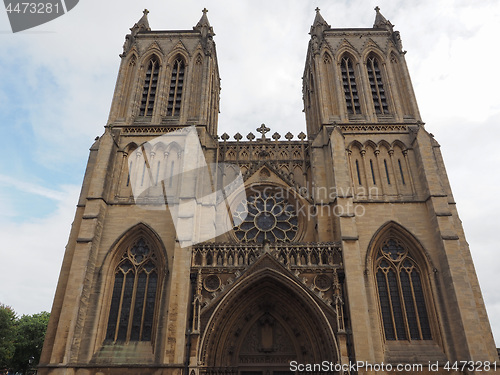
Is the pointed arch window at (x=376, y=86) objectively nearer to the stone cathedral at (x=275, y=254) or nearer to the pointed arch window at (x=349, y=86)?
the stone cathedral at (x=275, y=254)

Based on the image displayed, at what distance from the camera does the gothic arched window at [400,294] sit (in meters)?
16.5

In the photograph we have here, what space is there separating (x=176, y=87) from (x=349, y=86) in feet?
37.4

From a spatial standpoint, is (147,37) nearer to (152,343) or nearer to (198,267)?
(198,267)

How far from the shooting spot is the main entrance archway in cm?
1573

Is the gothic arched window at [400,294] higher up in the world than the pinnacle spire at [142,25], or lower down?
lower down

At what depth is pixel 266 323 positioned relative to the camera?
17.2 meters

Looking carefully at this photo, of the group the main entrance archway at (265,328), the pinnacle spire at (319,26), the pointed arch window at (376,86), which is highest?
the pinnacle spire at (319,26)

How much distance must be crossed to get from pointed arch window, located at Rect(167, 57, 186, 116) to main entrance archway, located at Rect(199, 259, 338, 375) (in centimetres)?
1261

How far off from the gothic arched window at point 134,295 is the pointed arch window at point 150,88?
9.22 m

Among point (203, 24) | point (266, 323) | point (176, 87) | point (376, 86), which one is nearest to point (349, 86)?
point (376, 86)

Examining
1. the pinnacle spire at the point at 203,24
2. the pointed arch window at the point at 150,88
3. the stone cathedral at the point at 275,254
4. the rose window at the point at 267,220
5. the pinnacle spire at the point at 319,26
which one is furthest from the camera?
the pinnacle spire at the point at 203,24

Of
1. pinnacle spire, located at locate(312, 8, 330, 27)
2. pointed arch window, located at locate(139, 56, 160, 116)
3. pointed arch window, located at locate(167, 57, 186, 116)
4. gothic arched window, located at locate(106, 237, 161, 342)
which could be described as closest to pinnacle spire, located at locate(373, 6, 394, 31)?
pinnacle spire, located at locate(312, 8, 330, 27)

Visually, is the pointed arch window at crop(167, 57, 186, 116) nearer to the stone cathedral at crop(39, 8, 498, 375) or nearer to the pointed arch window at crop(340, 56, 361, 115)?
the stone cathedral at crop(39, 8, 498, 375)

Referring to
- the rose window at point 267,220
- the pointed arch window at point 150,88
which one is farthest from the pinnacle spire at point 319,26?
the rose window at point 267,220
